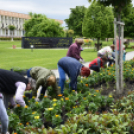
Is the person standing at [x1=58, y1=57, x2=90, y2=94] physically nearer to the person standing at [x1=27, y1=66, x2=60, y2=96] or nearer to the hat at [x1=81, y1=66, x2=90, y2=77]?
the hat at [x1=81, y1=66, x2=90, y2=77]

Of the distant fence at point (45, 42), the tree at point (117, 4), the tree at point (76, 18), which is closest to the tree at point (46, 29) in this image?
the distant fence at point (45, 42)

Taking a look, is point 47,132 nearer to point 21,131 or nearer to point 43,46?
point 21,131

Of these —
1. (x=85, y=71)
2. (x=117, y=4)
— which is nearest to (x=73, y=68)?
(x=85, y=71)

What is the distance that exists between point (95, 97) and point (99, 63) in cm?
215

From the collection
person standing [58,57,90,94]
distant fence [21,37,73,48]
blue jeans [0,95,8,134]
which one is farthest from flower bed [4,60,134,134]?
distant fence [21,37,73,48]

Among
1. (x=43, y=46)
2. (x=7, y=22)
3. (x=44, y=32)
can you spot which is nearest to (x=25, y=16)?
(x=7, y=22)

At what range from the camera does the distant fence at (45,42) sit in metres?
30.4

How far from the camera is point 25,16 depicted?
3039 inches

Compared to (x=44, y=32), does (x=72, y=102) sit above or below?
below

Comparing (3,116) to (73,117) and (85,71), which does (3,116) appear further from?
(85,71)

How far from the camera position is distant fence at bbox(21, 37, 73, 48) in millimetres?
30375

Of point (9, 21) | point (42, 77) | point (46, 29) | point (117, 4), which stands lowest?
point (42, 77)

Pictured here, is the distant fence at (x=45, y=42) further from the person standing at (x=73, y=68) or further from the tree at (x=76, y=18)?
the person standing at (x=73, y=68)

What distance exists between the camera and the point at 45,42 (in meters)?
31.7
